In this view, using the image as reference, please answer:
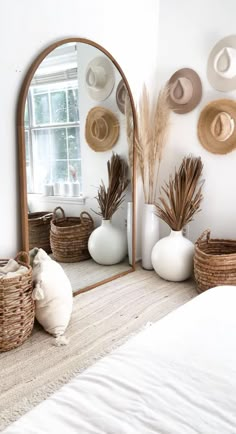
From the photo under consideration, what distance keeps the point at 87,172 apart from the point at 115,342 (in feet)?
4.04

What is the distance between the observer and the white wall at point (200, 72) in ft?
9.51

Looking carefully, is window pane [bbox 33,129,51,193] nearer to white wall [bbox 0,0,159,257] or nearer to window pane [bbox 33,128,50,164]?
window pane [bbox 33,128,50,164]

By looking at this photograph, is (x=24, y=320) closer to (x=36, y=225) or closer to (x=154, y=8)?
(x=36, y=225)

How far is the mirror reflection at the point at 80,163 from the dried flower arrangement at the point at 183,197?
0.39 metres

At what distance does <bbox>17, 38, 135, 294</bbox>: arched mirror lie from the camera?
2.30 metres

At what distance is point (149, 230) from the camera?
319 cm

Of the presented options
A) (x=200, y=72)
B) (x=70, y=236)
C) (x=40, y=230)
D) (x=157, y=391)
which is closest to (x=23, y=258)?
(x=40, y=230)

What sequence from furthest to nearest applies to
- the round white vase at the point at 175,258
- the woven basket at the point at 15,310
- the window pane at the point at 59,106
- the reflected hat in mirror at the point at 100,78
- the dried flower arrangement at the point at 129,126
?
the dried flower arrangement at the point at 129,126
the round white vase at the point at 175,258
the reflected hat in mirror at the point at 100,78
the window pane at the point at 59,106
the woven basket at the point at 15,310

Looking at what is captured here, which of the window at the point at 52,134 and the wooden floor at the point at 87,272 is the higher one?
the window at the point at 52,134

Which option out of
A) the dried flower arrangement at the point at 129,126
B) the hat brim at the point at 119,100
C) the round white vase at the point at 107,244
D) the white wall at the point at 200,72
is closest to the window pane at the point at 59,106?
the hat brim at the point at 119,100

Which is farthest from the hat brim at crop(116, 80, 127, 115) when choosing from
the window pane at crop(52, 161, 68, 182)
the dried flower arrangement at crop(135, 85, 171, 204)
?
the window pane at crop(52, 161, 68, 182)

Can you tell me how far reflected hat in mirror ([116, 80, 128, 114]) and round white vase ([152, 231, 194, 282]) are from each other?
42.8 inches

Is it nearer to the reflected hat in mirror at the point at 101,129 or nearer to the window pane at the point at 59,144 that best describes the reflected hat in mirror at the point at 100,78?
the reflected hat in mirror at the point at 101,129

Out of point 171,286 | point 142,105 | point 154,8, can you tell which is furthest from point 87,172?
point 154,8
